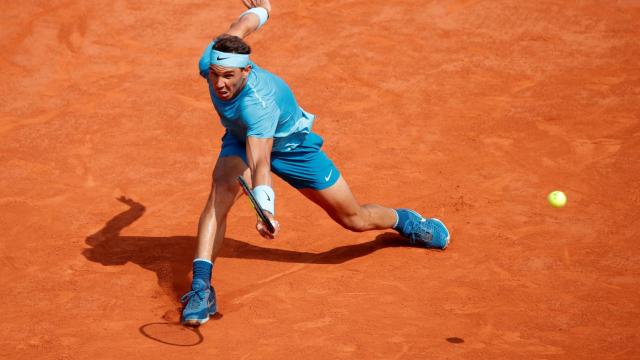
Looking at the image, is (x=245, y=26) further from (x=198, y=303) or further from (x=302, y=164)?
(x=198, y=303)

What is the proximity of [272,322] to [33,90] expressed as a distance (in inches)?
210

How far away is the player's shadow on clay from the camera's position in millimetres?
7312

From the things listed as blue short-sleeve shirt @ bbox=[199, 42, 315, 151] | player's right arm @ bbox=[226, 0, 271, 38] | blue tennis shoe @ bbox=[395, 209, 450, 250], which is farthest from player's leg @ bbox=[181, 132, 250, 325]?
blue tennis shoe @ bbox=[395, 209, 450, 250]

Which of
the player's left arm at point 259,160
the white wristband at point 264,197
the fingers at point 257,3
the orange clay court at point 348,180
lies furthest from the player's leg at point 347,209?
the fingers at point 257,3

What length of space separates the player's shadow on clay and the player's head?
1680 millimetres

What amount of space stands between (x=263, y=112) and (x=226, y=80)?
31 centimetres

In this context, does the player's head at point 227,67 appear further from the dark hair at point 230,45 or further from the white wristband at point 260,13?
the white wristband at point 260,13

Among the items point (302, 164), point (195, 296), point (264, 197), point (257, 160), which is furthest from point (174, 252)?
point (264, 197)

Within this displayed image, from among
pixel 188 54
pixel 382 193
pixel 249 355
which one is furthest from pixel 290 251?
pixel 188 54

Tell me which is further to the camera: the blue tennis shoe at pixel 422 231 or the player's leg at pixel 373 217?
the blue tennis shoe at pixel 422 231

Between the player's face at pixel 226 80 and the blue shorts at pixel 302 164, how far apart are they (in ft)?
2.01

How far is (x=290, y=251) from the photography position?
24.8ft

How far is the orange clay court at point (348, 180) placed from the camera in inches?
247

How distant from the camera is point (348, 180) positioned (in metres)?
8.64
